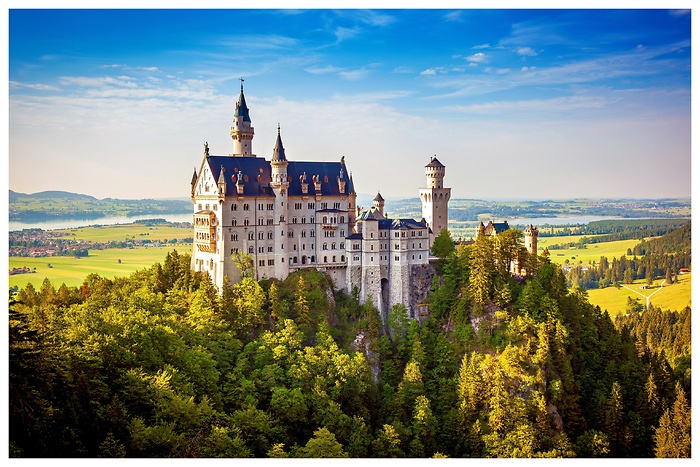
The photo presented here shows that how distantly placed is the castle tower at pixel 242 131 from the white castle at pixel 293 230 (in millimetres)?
67

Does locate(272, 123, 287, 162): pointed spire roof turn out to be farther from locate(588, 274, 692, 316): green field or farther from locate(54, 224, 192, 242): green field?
locate(588, 274, 692, 316): green field

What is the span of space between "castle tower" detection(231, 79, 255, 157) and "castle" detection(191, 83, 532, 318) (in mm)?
67

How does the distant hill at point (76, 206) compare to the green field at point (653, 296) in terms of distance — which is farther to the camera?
the green field at point (653, 296)

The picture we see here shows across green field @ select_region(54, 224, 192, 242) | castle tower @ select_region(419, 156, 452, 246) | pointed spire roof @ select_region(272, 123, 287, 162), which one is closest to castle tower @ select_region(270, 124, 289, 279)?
pointed spire roof @ select_region(272, 123, 287, 162)

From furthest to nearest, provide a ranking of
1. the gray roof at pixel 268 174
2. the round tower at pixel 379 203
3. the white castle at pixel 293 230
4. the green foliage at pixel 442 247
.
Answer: the round tower at pixel 379 203 < the green foliage at pixel 442 247 < the gray roof at pixel 268 174 < the white castle at pixel 293 230

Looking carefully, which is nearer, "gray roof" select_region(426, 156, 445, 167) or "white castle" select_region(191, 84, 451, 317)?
"white castle" select_region(191, 84, 451, 317)

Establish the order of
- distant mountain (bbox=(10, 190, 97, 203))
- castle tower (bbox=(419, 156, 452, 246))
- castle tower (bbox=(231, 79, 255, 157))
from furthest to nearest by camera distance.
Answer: castle tower (bbox=(419, 156, 452, 246)) < castle tower (bbox=(231, 79, 255, 157)) < distant mountain (bbox=(10, 190, 97, 203))

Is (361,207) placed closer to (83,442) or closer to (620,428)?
(620,428)

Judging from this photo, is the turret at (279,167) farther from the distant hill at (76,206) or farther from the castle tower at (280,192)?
the distant hill at (76,206)

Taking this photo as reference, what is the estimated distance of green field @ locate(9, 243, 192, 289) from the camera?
169ft

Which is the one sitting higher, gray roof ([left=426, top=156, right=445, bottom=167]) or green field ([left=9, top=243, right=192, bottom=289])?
gray roof ([left=426, top=156, right=445, bottom=167])

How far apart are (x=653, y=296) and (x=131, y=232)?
57732mm

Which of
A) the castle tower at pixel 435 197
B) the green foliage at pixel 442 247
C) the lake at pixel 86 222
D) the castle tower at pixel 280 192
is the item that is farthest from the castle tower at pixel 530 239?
the lake at pixel 86 222

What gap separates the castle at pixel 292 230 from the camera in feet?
167
